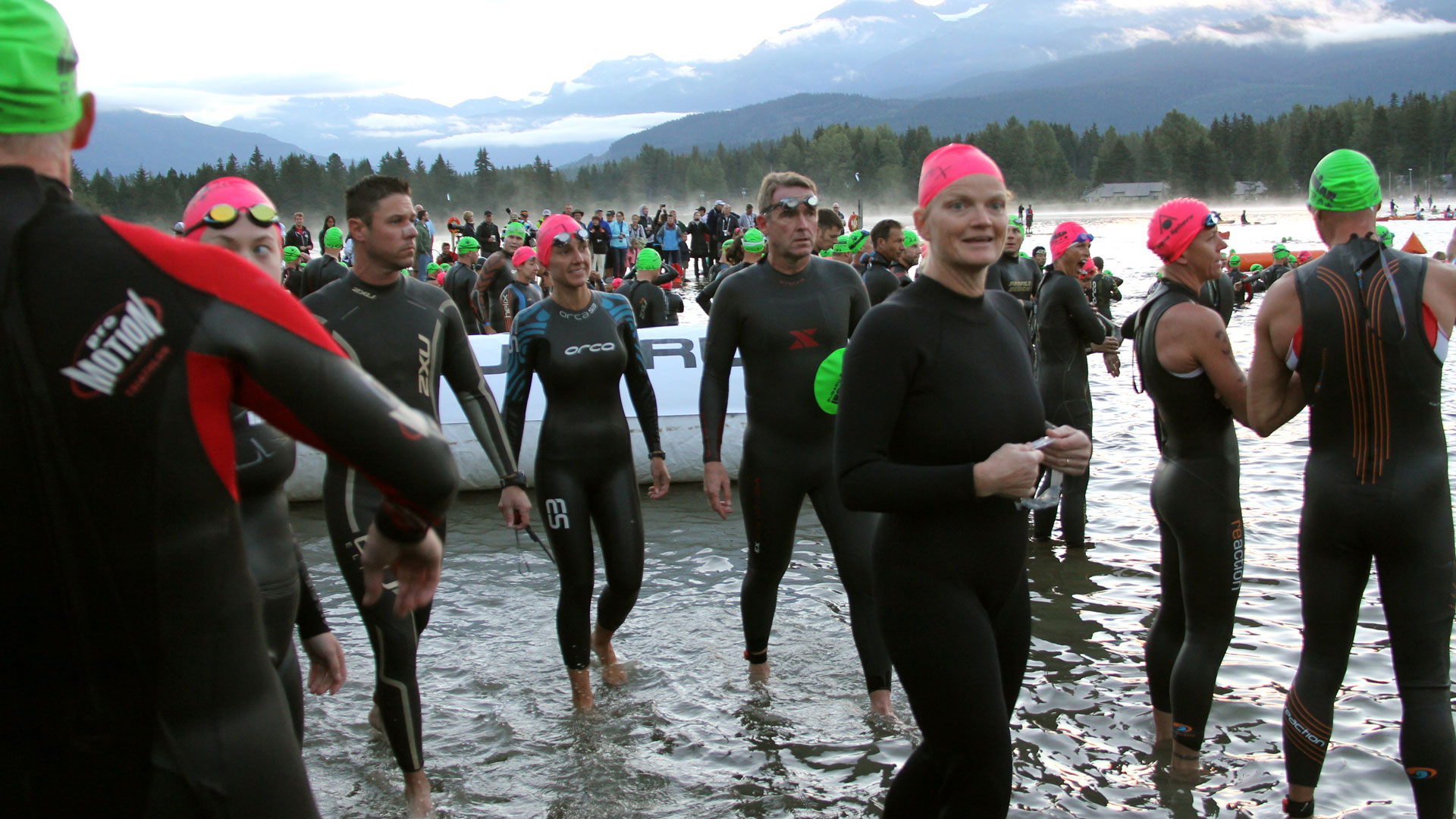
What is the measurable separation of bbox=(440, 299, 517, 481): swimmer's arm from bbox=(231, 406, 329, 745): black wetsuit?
106 cm

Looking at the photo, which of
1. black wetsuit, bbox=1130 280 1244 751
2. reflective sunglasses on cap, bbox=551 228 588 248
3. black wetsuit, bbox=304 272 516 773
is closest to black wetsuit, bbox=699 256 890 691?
reflective sunglasses on cap, bbox=551 228 588 248

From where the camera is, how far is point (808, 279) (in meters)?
4.71

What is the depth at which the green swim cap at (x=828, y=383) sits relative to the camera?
4535 mm

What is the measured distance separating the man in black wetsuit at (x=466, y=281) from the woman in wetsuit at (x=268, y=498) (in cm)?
Result: 852

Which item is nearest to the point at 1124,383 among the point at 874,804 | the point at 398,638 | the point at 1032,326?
→ the point at 1032,326

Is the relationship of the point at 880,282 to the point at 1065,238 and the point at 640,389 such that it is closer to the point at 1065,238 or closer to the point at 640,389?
the point at 1065,238

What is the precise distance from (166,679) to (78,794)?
194 mm

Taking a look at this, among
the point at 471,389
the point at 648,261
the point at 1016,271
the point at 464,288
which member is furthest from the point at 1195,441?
the point at 464,288

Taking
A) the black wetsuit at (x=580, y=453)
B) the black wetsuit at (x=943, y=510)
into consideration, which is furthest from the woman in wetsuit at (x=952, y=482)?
the black wetsuit at (x=580, y=453)

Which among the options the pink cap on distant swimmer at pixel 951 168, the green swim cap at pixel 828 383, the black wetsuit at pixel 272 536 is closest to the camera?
the pink cap on distant swimmer at pixel 951 168

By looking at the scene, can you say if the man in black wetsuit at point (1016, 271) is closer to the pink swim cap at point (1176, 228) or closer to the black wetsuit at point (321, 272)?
the pink swim cap at point (1176, 228)

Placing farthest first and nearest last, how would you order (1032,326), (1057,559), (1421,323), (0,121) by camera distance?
(1032,326), (1057,559), (1421,323), (0,121)

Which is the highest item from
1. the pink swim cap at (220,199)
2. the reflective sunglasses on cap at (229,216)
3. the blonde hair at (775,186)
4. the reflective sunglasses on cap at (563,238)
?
the blonde hair at (775,186)

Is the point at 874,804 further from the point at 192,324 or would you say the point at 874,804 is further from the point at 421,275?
the point at 421,275
